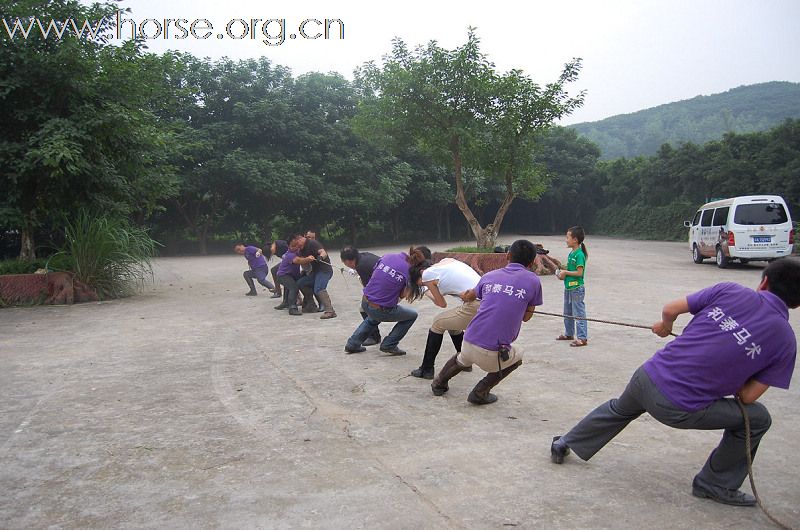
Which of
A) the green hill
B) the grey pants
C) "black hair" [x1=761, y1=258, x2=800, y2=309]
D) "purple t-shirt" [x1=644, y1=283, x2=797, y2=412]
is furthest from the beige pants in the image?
the green hill

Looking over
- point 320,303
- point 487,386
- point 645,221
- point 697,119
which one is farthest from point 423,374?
point 697,119

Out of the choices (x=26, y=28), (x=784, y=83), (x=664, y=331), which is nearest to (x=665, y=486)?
(x=664, y=331)

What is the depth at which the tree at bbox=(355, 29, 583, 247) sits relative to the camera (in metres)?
16.1

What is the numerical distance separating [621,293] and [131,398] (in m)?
8.94

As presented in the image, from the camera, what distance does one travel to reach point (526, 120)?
53.6 ft

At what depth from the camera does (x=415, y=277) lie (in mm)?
6652

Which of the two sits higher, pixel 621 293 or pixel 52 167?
pixel 52 167

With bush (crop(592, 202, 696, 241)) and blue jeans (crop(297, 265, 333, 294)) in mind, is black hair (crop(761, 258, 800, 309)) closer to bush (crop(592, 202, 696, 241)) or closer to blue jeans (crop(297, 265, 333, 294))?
blue jeans (crop(297, 265, 333, 294))

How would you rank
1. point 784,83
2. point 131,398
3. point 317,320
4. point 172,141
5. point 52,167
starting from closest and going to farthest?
1. point 131,398
2. point 317,320
3. point 52,167
4. point 172,141
5. point 784,83

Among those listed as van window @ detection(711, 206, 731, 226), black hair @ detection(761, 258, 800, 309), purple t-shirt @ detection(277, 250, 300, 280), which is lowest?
purple t-shirt @ detection(277, 250, 300, 280)

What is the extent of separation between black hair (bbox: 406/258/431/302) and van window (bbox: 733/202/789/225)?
12058 millimetres

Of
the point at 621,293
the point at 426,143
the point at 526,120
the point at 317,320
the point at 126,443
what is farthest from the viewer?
the point at 426,143

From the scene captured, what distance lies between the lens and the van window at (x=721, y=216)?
1659 centimetres

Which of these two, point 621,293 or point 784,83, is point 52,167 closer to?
point 621,293
